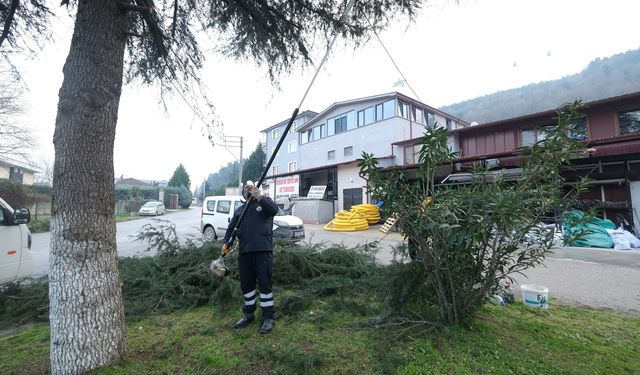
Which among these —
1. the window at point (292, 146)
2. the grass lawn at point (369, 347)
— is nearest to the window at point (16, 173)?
the window at point (292, 146)

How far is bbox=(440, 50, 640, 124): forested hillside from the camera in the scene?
19.5 m

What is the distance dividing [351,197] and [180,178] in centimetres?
4950

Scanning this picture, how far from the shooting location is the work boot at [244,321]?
3.45 meters

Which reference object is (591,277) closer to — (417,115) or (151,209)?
(417,115)

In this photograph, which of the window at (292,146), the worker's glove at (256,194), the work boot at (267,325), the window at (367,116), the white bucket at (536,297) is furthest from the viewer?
the window at (292,146)

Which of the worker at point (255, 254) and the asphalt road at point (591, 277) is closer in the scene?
the worker at point (255, 254)

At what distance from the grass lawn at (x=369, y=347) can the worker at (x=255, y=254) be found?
0.24 m

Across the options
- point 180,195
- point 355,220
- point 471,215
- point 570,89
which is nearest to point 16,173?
point 180,195

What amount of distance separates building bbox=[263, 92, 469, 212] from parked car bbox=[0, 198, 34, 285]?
15743 mm

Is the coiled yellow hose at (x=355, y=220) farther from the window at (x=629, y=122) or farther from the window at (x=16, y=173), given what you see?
the window at (x=16, y=173)

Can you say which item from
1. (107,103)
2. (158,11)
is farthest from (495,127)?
(107,103)

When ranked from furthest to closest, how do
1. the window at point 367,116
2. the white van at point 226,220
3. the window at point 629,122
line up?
the window at point 367,116 < the window at point 629,122 < the white van at point 226,220

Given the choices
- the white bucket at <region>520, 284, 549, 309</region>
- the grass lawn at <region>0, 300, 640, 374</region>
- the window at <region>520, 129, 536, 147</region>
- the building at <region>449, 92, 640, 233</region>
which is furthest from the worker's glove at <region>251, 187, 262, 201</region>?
the window at <region>520, 129, 536, 147</region>

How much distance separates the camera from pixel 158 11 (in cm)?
402
